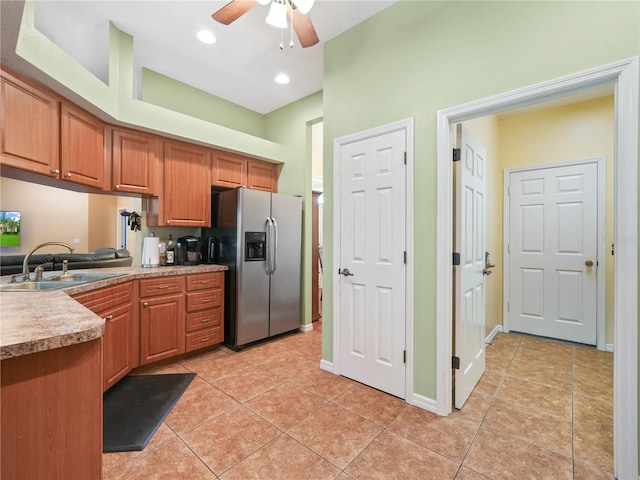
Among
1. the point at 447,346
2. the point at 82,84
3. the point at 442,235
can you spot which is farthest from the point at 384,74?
the point at 82,84

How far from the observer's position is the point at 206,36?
266 cm

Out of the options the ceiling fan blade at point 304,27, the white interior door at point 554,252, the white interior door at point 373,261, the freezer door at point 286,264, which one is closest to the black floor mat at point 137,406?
the freezer door at point 286,264

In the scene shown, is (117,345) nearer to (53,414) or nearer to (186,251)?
(186,251)

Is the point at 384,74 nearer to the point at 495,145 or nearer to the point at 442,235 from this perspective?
the point at 442,235

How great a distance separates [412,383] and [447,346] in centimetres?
40

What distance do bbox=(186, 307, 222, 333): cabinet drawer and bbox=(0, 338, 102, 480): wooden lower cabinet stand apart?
2084mm

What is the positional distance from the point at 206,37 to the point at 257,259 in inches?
87.3

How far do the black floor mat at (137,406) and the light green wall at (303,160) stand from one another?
180 cm

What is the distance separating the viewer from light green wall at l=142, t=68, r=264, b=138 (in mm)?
3303

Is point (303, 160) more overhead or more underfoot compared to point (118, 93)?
more underfoot

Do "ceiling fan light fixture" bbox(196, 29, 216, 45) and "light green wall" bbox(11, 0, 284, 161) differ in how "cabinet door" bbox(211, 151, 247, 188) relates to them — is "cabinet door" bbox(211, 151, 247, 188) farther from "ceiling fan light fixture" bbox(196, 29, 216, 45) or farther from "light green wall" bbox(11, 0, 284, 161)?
"ceiling fan light fixture" bbox(196, 29, 216, 45)

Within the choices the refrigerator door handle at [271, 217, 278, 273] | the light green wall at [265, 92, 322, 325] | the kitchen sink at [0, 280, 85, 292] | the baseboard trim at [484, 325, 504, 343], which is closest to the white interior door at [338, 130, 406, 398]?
the refrigerator door handle at [271, 217, 278, 273]

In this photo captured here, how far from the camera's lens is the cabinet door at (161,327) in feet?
8.76

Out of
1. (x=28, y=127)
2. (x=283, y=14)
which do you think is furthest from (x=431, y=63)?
(x=28, y=127)
